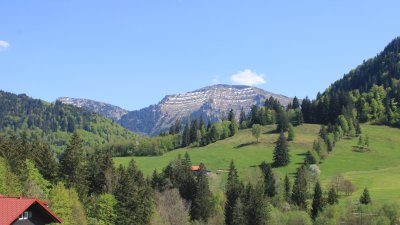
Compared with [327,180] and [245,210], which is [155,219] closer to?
[245,210]

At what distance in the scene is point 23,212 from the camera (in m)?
36.4

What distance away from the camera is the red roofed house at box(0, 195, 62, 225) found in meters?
34.8

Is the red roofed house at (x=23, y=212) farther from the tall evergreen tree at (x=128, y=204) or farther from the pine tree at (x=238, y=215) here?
the pine tree at (x=238, y=215)

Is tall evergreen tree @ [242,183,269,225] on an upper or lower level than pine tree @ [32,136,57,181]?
lower

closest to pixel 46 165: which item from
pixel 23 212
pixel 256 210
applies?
pixel 256 210

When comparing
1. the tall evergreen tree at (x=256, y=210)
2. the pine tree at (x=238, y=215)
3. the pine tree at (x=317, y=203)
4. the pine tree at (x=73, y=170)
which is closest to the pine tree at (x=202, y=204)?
the pine tree at (x=238, y=215)

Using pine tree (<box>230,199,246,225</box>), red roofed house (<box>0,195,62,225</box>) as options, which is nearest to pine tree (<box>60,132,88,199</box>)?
pine tree (<box>230,199,246,225</box>)

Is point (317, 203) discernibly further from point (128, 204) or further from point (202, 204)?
point (128, 204)

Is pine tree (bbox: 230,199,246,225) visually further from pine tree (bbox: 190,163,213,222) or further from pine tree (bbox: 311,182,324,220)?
pine tree (bbox: 311,182,324,220)

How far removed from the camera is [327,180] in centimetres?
19488

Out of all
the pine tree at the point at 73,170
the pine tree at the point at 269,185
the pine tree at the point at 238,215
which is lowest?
the pine tree at the point at 238,215

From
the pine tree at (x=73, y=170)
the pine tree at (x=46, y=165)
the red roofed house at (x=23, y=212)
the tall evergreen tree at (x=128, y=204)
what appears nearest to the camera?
the red roofed house at (x=23, y=212)

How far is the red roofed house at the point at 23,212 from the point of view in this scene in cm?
3481

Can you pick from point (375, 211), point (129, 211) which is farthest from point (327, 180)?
point (129, 211)
